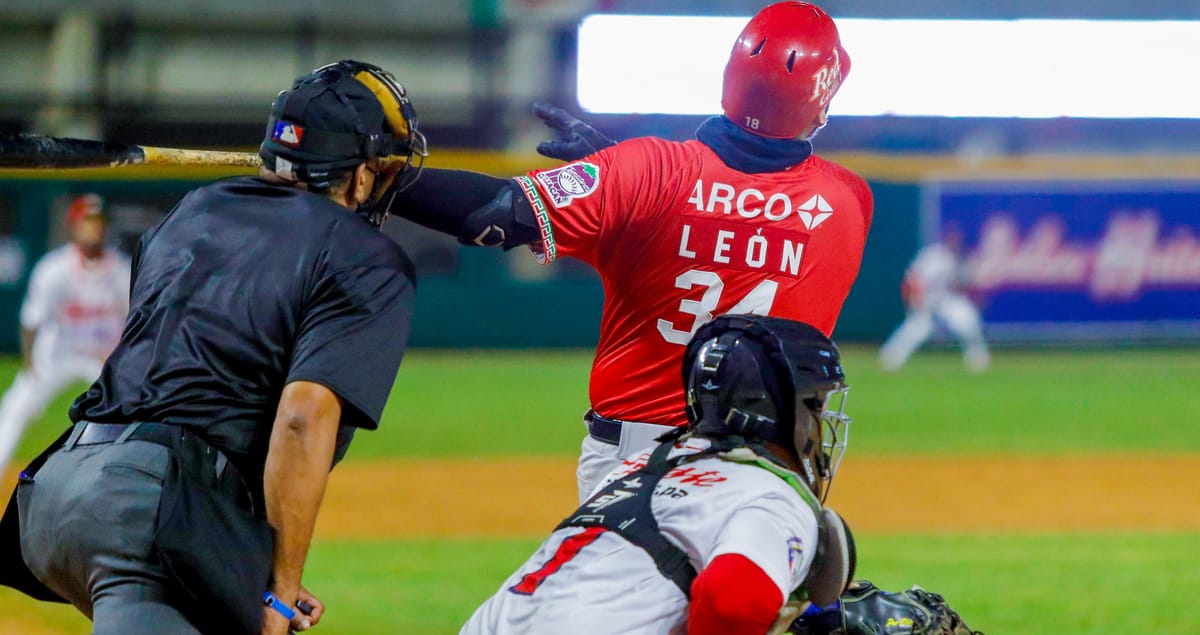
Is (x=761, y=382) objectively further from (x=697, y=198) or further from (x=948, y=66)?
(x=948, y=66)

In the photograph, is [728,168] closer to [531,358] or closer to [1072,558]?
[1072,558]

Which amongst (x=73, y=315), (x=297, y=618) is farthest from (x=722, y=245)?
(x=73, y=315)

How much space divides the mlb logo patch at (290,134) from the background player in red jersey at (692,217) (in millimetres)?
449

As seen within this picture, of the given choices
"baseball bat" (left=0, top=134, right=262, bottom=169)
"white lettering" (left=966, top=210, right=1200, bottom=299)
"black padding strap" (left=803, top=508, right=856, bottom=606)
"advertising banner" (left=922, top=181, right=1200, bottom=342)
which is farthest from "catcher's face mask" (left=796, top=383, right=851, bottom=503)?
"white lettering" (left=966, top=210, right=1200, bottom=299)

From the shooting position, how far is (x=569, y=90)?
20672mm

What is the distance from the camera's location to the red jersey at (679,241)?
3.17 meters

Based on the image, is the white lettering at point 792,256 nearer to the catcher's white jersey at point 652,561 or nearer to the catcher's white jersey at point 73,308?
the catcher's white jersey at point 652,561

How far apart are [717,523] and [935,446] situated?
9.38 m

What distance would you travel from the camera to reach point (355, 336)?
250cm

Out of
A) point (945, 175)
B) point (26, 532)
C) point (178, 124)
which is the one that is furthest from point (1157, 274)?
point (26, 532)

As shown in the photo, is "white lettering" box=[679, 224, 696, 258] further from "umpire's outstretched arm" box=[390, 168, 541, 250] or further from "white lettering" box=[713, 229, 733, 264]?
"umpire's outstretched arm" box=[390, 168, 541, 250]

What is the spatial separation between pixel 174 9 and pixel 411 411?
10447 mm

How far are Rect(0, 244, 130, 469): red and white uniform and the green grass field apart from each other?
7.04ft

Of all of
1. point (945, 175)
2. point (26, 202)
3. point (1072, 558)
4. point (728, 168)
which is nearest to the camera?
point (728, 168)
